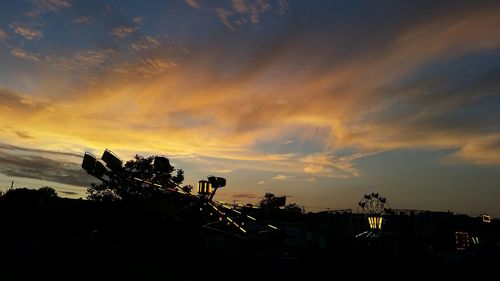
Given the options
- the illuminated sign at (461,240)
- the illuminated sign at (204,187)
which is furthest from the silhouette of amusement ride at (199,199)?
the illuminated sign at (461,240)

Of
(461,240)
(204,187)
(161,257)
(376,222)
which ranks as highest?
(204,187)

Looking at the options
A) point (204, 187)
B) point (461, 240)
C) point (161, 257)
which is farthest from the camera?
point (461, 240)

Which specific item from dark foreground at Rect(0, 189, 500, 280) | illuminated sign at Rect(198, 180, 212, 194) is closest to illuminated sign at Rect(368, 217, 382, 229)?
dark foreground at Rect(0, 189, 500, 280)

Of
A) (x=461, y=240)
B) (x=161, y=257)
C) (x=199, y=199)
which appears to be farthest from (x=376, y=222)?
(x=161, y=257)

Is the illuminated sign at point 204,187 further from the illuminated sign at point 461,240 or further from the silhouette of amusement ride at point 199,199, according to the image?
the illuminated sign at point 461,240

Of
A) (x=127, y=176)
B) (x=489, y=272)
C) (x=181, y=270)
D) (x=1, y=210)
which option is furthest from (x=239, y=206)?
(x=1, y=210)

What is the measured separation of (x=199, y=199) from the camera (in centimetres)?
2375

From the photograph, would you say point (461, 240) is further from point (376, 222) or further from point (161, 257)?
point (161, 257)

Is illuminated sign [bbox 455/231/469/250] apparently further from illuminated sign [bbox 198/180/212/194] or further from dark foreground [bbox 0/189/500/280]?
illuminated sign [bbox 198/180/212/194]

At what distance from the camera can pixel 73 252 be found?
55.7 feet

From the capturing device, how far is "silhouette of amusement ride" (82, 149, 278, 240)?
74.9 ft

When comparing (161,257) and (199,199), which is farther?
(199,199)

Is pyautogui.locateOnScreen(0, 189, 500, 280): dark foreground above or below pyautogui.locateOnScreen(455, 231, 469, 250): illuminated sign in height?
below

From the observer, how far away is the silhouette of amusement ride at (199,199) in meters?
22.8
